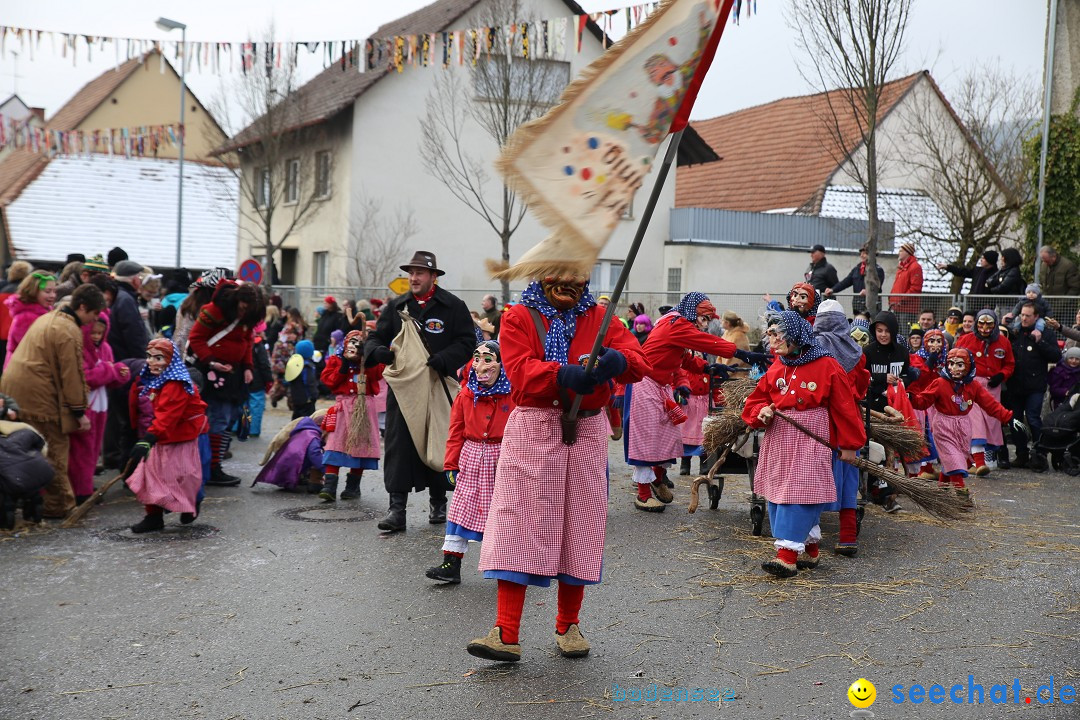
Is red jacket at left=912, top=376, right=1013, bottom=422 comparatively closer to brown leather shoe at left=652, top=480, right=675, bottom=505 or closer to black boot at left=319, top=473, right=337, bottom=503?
brown leather shoe at left=652, top=480, right=675, bottom=505

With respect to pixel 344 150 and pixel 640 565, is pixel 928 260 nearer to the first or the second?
pixel 344 150

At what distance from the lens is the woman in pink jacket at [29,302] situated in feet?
30.8

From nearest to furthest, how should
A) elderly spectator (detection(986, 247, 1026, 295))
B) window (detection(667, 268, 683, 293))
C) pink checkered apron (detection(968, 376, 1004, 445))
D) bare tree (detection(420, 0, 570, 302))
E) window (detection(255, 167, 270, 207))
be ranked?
pink checkered apron (detection(968, 376, 1004, 445)) → elderly spectator (detection(986, 247, 1026, 295)) → bare tree (detection(420, 0, 570, 302)) → window (detection(667, 268, 683, 293)) → window (detection(255, 167, 270, 207))

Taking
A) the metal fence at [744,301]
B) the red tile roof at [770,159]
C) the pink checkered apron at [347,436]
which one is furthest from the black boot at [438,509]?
the red tile roof at [770,159]

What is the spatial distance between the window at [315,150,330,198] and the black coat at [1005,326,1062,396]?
65.4 feet

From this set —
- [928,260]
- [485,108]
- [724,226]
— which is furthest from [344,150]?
[928,260]

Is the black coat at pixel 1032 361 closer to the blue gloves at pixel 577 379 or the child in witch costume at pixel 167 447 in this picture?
the child in witch costume at pixel 167 447

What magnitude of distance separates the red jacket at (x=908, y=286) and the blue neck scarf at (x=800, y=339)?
10057mm

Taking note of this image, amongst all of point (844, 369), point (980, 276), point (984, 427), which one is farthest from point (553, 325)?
point (980, 276)

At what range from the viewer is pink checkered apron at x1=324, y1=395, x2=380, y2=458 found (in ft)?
31.6

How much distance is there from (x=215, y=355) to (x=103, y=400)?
1371 mm

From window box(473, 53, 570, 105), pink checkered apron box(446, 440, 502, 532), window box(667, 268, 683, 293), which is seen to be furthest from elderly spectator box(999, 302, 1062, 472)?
window box(667, 268, 683, 293)

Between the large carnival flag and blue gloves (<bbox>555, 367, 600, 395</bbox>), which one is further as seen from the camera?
blue gloves (<bbox>555, 367, 600, 395</bbox>)

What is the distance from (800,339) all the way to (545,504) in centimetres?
266
